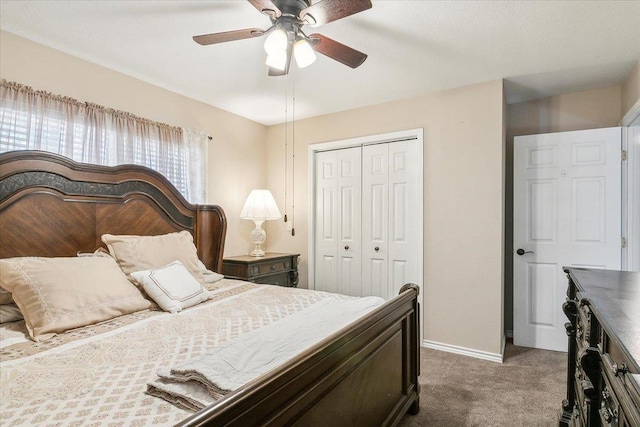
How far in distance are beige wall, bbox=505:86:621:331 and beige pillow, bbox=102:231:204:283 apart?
305 centimetres

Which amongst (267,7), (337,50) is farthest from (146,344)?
(337,50)

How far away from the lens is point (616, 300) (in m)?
1.18

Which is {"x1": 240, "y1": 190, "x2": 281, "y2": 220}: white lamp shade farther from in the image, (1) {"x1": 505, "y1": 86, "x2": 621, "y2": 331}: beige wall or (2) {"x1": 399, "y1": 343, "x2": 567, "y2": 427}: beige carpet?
(1) {"x1": 505, "y1": 86, "x2": 621, "y2": 331}: beige wall

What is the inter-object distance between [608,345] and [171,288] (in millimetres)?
2066

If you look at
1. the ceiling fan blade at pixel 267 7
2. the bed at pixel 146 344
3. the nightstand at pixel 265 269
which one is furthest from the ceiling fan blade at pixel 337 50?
the nightstand at pixel 265 269

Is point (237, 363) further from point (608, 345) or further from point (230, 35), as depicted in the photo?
point (230, 35)

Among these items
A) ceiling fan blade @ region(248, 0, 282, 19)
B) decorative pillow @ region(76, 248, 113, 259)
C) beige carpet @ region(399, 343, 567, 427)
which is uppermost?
ceiling fan blade @ region(248, 0, 282, 19)

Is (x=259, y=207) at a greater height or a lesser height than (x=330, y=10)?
lesser

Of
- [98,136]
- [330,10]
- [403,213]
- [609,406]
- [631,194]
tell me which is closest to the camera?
[609,406]

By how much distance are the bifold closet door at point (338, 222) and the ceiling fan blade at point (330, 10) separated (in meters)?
2.09

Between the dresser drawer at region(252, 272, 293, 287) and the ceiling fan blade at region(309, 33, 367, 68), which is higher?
the ceiling fan blade at region(309, 33, 367, 68)

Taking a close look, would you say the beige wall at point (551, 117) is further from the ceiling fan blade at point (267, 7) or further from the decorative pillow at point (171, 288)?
the decorative pillow at point (171, 288)

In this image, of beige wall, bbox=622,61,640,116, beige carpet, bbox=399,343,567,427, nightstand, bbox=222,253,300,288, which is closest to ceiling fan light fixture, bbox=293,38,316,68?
nightstand, bbox=222,253,300,288

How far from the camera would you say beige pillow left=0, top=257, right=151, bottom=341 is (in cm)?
162
